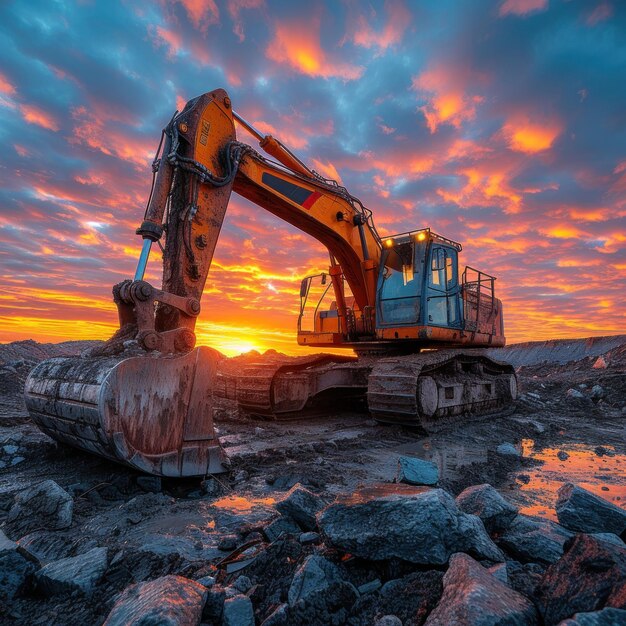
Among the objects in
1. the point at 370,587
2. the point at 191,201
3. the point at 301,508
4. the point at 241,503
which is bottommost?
the point at 241,503

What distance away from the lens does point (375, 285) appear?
26.3 feet

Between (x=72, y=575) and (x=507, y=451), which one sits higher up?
(x=507, y=451)

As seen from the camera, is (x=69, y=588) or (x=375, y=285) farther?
(x=375, y=285)

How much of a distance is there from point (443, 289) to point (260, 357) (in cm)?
391

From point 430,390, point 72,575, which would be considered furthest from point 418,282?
point 72,575

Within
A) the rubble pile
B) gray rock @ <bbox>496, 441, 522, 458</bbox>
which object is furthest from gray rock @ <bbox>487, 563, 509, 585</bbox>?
gray rock @ <bbox>496, 441, 522, 458</bbox>

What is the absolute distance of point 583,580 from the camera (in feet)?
5.36

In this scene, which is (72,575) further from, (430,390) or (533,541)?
(430,390)

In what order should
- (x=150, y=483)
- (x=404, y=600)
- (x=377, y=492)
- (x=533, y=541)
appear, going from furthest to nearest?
(x=150, y=483) → (x=377, y=492) → (x=533, y=541) → (x=404, y=600)

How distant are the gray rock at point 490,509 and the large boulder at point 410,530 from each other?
0.32m

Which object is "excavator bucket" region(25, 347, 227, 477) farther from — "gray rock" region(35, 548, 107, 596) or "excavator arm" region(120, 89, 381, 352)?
"gray rock" region(35, 548, 107, 596)

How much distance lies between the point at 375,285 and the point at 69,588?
673 cm

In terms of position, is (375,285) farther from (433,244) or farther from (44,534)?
(44,534)

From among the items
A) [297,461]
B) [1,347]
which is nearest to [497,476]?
[297,461]
